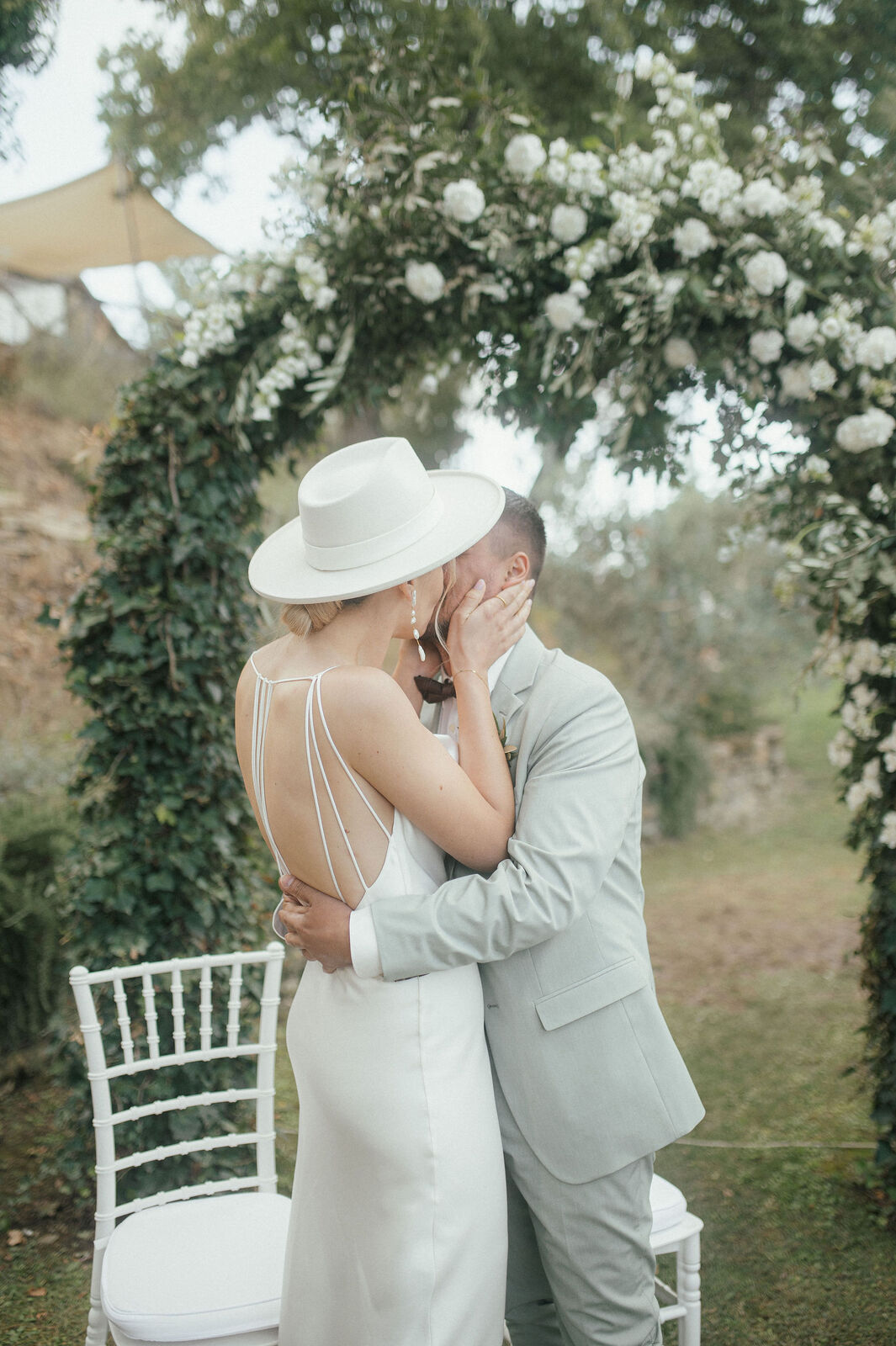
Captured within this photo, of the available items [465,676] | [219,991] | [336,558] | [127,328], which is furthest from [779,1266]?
[127,328]

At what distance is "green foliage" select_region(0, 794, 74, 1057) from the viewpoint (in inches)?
182

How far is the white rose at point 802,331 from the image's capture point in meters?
3.03

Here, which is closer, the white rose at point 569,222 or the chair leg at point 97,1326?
the chair leg at point 97,1326

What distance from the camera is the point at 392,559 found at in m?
1.77

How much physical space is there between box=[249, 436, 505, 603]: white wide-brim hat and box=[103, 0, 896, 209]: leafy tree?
19.0 feet

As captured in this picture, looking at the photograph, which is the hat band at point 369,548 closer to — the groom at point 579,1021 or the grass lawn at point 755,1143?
the groom at point 579,1021

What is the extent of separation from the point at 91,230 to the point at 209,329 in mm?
8068

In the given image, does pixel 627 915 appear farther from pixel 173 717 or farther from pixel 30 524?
pixel 30 524

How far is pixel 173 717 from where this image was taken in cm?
352

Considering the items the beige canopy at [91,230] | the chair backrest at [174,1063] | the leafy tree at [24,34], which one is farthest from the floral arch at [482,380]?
the beige canopy at [91,230]

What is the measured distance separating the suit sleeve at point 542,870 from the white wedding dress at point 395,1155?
3.5 inches

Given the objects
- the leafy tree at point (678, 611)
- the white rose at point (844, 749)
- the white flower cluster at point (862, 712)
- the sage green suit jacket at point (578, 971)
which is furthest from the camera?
the leafy tree at point (678, 611)

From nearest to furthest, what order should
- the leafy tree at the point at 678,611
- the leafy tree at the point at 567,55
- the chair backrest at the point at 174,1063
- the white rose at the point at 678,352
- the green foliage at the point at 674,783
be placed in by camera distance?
the chair backrest at the point at 174,1063, the white rose at the point at 678,352, the leafy tree at the point at 567,55, the green foliage at the point at 674,783, the leafy tree at the point at 678,611

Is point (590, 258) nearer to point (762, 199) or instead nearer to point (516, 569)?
point (762, 199)
